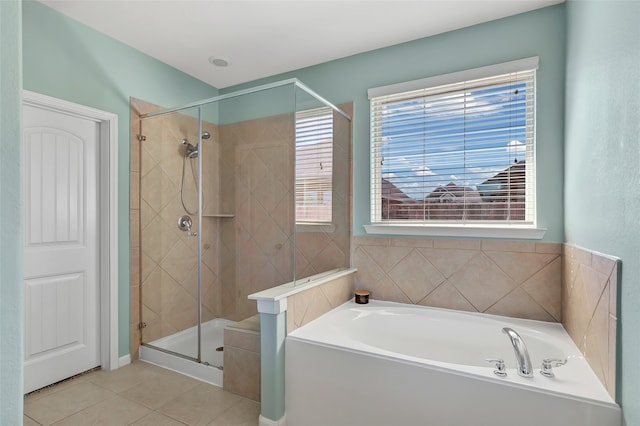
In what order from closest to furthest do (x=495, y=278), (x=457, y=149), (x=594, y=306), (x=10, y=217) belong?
(x=10, y=217) < (x=594, y=306) < (x=495, y=278) < (x=457, y=149)

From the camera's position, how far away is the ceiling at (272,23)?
2.17m

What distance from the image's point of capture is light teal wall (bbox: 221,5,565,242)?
2.16 meters

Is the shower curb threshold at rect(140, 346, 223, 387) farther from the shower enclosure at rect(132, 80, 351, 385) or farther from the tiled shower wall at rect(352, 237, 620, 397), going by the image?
the tiled shower wall at rect(352, 237, 620, 397)

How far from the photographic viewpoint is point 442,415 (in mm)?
1478

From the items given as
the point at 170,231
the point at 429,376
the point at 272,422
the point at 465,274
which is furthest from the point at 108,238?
the point at 465,274

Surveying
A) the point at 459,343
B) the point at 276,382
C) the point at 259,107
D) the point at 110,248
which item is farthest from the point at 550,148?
the point at 110,248

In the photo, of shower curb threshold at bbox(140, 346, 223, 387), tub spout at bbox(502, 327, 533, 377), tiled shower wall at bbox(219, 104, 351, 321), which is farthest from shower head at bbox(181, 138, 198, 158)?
tub spout at bbox(502, 327, 533, 377)

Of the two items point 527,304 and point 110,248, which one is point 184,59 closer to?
point 110,248

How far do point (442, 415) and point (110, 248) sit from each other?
2.46 metres

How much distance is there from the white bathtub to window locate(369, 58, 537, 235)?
2.42 ft

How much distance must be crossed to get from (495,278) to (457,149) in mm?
931

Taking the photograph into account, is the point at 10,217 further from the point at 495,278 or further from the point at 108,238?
the point at 495,278

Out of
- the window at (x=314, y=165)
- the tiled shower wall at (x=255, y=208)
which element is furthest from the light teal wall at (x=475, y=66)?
the tiled shower wall at (x=255, y=208)

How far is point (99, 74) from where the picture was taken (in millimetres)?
2512
